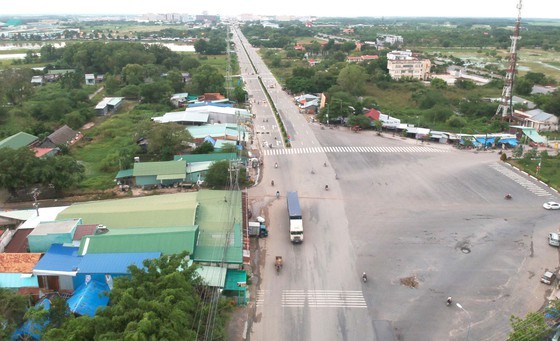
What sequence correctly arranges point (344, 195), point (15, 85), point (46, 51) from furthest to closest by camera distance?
1. point (46, 51)
2. point (15, 85)
3. point (344, 195)

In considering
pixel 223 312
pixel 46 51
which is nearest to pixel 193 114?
pixel 223 312

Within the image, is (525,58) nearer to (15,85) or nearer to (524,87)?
(524,87)

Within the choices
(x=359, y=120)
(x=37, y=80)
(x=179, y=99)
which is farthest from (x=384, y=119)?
(x=37, y=80)

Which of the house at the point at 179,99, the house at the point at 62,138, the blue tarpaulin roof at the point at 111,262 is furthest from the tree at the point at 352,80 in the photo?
the blue tarpaulin roof at the point at 111,262

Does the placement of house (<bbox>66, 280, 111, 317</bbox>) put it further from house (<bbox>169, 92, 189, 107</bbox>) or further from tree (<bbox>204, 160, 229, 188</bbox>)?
house (<bbox>169, 92, 189, 107</bbox>)

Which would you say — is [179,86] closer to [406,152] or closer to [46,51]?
[406,152]

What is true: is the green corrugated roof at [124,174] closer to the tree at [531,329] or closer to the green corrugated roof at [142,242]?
the green corrugated roof at [142,242]
